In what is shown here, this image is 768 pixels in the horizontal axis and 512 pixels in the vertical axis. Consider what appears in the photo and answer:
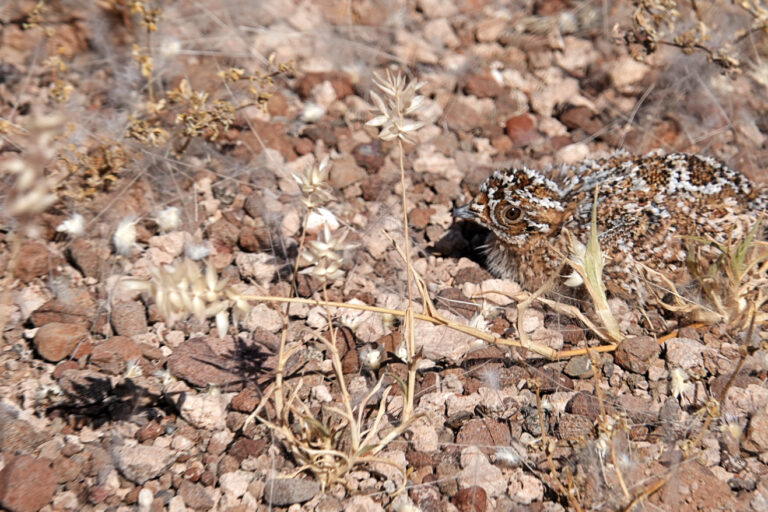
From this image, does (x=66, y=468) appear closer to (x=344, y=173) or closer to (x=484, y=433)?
(x=484, y=433)

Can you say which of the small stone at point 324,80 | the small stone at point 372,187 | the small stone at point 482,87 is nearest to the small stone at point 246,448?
the small stone at point 372,187

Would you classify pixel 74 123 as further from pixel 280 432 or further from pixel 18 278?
pixel 280 432

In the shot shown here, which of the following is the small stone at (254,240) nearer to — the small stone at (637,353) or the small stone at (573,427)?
the small stone at (573,427)

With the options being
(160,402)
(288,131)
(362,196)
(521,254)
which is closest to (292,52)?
(288,131)

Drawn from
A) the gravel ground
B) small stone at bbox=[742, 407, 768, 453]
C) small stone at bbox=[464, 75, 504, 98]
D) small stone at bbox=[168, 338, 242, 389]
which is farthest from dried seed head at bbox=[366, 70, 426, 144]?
small stone at bbox=[464, 75, 504, 98]

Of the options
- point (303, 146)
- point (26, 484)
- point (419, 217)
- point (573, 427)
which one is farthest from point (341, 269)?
point (26, 484)
